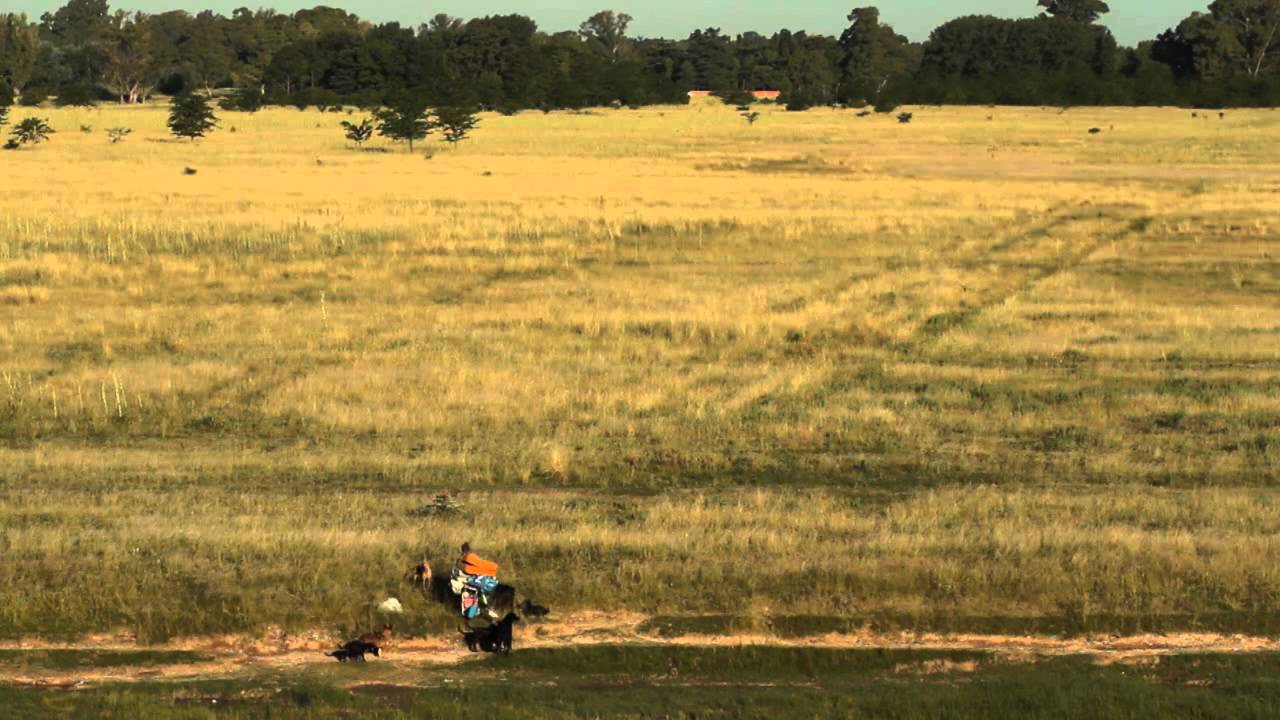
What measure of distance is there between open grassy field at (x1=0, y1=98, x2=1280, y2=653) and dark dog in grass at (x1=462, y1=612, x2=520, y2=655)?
0.71 m

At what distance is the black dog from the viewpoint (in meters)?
9.73

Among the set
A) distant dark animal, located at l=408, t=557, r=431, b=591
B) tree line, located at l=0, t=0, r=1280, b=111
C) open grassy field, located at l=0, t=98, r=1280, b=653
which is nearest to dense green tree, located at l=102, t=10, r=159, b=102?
tree line, located at l=0, t=0, r=1280, b=111

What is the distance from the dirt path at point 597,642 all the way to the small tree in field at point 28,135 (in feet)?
208

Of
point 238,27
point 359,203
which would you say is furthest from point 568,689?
point 238,27

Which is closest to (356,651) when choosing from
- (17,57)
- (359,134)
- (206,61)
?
(359,134)

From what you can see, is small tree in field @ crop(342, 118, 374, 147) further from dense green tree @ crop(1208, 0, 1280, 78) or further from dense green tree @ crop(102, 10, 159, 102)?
dense green tree @ crop(1208, 0, 1280, 78)

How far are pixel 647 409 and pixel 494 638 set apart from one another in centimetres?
842

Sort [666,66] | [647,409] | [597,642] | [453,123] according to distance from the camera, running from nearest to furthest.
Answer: [597,642] < [647,409] < [453,123] < [666,66]

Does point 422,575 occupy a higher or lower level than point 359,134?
higher

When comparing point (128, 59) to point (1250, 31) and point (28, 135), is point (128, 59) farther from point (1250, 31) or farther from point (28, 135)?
point (1250, 31)

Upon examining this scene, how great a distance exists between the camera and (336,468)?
15.1 meters

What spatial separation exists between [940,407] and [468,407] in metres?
5.34

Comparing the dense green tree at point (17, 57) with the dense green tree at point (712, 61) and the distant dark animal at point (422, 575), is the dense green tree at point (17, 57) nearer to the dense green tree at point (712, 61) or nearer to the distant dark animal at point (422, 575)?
the dense green tree at point (712, 61)

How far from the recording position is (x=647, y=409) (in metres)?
18.2
